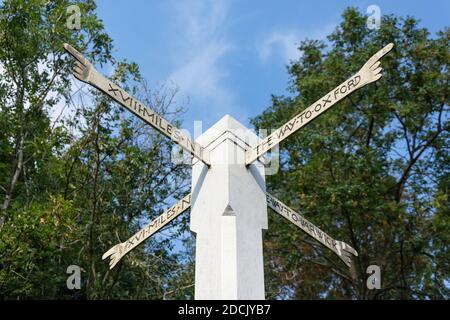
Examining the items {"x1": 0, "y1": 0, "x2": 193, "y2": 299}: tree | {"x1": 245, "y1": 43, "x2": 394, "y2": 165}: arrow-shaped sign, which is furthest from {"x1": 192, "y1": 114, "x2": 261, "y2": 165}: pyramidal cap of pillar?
{"x1": 0, "y1": 0, "x2": 193, "y2": 299}: tree

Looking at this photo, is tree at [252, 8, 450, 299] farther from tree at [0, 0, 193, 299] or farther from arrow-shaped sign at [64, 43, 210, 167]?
arrow-shaped sign at [64, 43, 210, 167]

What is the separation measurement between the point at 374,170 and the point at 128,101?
33.0 feet

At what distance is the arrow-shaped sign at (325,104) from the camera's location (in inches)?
129

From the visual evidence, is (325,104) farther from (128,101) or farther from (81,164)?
(81,164)

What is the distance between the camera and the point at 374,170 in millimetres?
12609

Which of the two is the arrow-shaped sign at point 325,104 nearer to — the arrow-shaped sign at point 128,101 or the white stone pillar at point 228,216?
the white stone pillar at point 228,216

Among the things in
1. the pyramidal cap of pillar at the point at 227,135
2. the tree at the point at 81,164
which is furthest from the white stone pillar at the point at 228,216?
the tree at the point at 81,164

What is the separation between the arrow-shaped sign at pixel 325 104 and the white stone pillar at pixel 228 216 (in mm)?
146

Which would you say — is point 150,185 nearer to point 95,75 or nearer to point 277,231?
point 277,231

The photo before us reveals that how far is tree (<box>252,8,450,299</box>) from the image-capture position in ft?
41.4

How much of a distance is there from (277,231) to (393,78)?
170 inches

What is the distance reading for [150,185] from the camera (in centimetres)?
1188

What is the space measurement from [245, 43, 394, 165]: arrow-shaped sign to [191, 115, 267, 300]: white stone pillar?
0.15 metres
